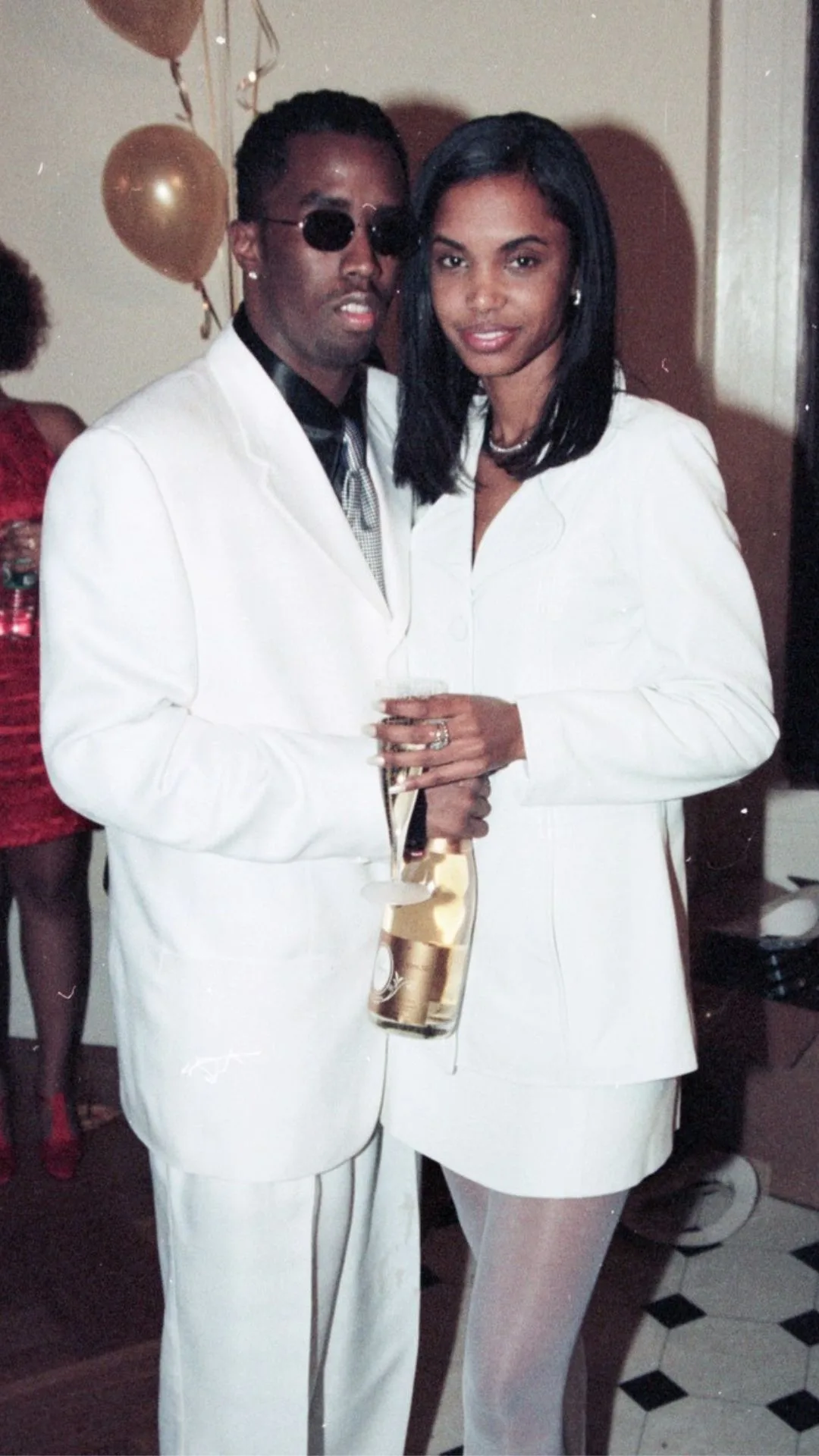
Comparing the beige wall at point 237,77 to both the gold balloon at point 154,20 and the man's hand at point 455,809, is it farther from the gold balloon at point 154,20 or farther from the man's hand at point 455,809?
the man's hand at point 455,809

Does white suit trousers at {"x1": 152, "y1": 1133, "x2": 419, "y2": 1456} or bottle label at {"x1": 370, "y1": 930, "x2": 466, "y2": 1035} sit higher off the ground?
bottle label at {"x1": 370, "y1": 930, "x2": 466, "y2": 1035}

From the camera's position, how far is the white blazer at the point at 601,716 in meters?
1.69

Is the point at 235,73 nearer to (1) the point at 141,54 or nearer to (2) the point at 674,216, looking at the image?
(1) the point at 141,54

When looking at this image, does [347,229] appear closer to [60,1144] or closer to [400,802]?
[400,802]

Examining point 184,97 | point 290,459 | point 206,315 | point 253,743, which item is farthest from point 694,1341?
point 184,97

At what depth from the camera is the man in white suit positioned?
165cm

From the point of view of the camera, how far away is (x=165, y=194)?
3.14 m

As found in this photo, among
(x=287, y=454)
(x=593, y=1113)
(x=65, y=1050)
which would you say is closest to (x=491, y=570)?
(x=287, y=454)

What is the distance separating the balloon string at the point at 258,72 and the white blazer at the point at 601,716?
205 centimetres

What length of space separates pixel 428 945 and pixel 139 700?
43cm

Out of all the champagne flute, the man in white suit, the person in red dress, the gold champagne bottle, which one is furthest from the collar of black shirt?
the person in red dress

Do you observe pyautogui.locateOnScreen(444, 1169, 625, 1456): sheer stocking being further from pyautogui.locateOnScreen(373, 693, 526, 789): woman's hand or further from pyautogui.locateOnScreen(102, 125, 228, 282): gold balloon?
pyautogui.locateOnScreen(102, 125, 228, 282): gold balloon

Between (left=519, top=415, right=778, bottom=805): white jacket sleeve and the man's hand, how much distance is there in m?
0.06

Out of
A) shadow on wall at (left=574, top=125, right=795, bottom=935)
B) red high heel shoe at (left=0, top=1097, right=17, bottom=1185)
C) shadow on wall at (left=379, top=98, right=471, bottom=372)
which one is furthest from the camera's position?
shadow on wall at (left=574, top=125, right=795, bottom=935)
